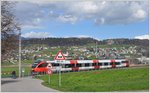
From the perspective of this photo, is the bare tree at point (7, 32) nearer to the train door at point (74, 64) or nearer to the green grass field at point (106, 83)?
the green grass field at point (106, 83)

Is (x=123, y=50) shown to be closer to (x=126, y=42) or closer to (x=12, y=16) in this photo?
(x=126, y=42)

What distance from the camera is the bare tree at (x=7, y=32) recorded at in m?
37.2

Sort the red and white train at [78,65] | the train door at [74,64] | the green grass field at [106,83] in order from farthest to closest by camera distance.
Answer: the train door at [74,64], the red and white train at [78,65], the green grass field at [106,83]

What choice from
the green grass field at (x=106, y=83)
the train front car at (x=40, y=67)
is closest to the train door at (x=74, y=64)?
the train front car at (x=40, y=67)

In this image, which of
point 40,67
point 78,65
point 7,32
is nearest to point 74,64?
point 78,65

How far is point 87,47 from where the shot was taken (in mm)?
185125

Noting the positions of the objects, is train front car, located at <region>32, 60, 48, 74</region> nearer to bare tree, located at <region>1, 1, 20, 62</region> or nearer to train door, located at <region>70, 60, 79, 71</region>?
train door, located at <region>70, 60, 79, 71</region>

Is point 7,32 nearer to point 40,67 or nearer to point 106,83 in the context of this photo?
point 106,83

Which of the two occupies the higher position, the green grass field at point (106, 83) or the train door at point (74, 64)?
the train door at point (74, 64)

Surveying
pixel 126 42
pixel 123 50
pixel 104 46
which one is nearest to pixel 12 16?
pixel 126 42

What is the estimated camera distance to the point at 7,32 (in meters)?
38.4

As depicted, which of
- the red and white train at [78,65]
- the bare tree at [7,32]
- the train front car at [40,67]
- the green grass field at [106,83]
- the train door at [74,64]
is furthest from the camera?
the train door at [74,64]

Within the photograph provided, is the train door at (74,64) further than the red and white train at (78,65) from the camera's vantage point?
Yes

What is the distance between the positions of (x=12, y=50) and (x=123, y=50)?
425ft
